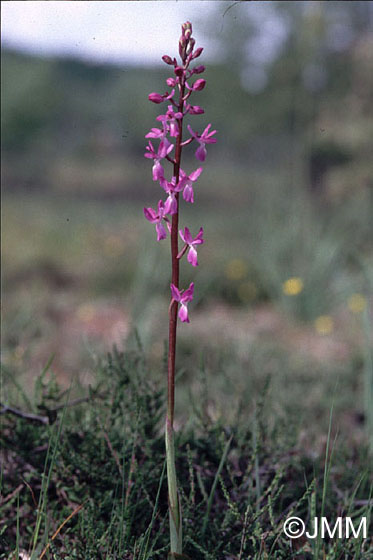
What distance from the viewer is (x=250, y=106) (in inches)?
531

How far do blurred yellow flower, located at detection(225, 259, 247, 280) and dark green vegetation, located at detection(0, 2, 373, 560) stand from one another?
19 millimetres

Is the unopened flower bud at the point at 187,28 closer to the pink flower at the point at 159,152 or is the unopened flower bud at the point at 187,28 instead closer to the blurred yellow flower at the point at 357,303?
the pink flower at the point at 159,152

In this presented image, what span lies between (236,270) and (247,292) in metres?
0.40

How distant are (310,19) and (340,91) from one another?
11.8 ft

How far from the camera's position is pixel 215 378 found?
10.3 feet

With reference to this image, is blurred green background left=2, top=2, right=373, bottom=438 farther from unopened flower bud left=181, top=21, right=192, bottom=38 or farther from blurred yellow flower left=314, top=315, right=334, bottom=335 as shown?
unopened flower bud left=181, top=21, right=192, bottom=38

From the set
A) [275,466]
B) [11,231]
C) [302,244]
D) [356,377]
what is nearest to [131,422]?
[275,466]

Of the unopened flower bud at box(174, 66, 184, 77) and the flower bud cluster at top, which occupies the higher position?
the unopened flower bud at box(174, 66, 184, 77)

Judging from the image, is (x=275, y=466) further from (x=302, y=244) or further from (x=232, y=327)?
(x=302, y=244)

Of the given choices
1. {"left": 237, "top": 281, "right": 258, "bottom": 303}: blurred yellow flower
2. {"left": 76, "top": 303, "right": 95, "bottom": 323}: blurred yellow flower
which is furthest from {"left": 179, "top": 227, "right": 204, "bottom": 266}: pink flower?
{"left": 237, "top": 281, "right": 258, "bottom": 303}: blurred yellow flower

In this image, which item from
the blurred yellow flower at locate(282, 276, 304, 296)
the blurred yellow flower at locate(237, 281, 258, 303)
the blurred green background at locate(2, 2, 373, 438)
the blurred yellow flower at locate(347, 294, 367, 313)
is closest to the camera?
the blurred green background at locate(2, 2, 373, 438)

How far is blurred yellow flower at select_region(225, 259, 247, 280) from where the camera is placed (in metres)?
5.32

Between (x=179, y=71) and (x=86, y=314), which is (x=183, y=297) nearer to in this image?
(x=179, y=71)

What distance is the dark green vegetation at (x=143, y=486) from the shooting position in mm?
1137
